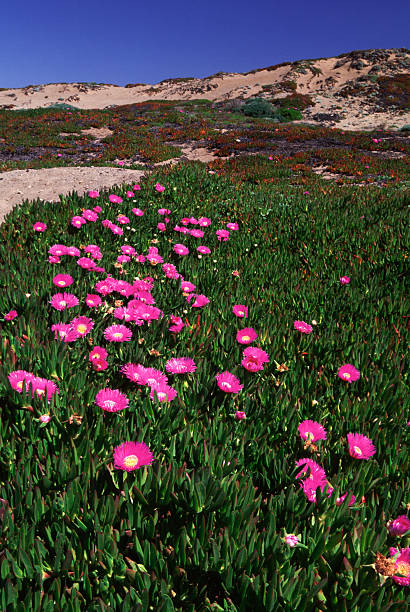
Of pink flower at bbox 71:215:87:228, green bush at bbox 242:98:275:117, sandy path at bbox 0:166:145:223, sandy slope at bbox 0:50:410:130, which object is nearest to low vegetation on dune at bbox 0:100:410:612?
pink flower at bbox 71:215:87:228

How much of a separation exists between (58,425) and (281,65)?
59.4m

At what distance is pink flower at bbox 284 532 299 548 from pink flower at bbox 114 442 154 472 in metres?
0.51

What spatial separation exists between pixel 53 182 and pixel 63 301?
6359 mm

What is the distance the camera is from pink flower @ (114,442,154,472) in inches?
49.2

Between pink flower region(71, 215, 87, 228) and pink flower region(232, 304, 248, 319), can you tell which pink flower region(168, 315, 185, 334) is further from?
pink flower region(71, 215, 87, 228)

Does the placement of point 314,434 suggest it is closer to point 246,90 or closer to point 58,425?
point 58,425

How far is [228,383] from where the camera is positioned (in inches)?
69.1

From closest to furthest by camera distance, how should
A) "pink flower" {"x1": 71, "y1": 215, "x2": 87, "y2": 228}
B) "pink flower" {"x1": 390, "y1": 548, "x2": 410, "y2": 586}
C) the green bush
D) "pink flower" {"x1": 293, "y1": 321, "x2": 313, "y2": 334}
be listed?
1. "pink flower" {"x1": 390, "y1": 548, "x2": 410, "y2": 586}
2. "pink flower" {"x1": 293, "y1": 321, "x2": 313, "y2": 334}
3. "pink flower" {"x1": 71, "y1": 215, "x2": 87, "y2": 228}
4. the green bush

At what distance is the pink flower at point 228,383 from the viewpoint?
171 centimetres

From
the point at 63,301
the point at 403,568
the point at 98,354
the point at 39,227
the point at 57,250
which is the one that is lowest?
the point at 403,568

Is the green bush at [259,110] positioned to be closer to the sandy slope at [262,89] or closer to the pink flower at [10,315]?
the sandy slope at [262,89]

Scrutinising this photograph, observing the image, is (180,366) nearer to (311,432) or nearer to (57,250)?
(311,432)

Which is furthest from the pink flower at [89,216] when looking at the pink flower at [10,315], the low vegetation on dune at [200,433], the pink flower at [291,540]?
the pink flower at [291,540]

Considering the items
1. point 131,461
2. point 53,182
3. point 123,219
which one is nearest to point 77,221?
point 123,219
